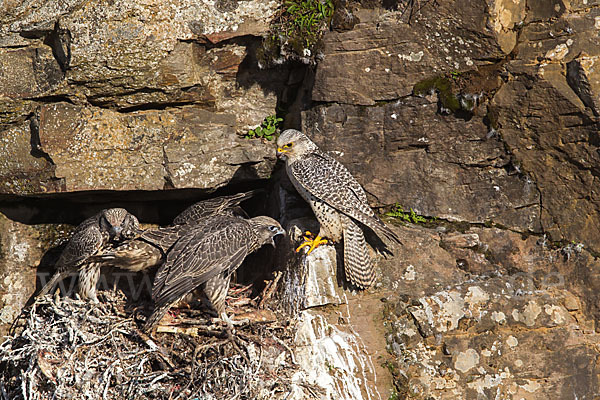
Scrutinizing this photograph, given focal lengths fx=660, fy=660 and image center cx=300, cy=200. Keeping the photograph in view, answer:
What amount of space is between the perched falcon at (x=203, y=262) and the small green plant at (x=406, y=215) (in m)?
1.36

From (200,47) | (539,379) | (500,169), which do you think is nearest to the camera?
(539,379)

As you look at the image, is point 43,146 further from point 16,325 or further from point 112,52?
point 16,325

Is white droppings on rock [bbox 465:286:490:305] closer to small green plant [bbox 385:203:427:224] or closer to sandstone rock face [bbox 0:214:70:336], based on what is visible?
small green plant [bbox 385:203:427:224]

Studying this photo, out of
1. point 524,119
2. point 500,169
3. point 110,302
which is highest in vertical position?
point 524,119

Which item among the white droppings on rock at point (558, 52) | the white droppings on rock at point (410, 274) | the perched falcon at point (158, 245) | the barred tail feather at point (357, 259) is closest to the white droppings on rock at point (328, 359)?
the barred tail feather at point (357, 259)

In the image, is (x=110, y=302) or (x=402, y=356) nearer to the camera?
(x=402, y=356)

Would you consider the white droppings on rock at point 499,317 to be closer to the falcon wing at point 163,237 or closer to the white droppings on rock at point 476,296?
the white droppings on rock at point 476,296

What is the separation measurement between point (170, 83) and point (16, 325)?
120 inches

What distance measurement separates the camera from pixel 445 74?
6.15 metres

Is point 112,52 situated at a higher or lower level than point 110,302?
higher

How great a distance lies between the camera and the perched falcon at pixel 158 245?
20.5 ft

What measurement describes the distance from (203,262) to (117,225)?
929 millimetres

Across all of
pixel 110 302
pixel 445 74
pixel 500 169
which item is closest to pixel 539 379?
pixel 500 169

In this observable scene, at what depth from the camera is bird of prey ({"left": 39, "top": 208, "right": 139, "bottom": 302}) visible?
6.14 metres
